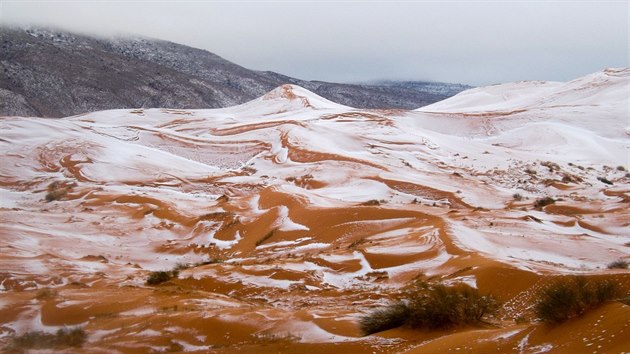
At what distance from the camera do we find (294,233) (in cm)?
1452

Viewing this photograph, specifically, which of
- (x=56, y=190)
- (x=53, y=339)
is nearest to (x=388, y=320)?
(x=53, y=339)

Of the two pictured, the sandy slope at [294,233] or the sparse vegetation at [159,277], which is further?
the sparse vegetation at [159,277]

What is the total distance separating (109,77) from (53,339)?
329 feet

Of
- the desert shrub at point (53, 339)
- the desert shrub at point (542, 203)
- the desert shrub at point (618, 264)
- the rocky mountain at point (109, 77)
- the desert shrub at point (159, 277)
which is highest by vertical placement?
the rocky mountain at point (109, 77)

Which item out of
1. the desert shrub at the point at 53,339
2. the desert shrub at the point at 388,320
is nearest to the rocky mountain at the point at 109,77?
the desert shrub at the point at 53,339

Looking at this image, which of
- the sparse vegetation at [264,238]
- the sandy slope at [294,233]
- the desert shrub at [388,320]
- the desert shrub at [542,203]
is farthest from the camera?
the desert shrub at [542,203]

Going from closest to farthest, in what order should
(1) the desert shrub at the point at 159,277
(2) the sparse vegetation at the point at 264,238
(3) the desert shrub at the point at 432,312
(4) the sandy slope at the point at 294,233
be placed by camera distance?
1. (3) the desert shrub at the point at 432,312
2. (4) the sandy slope at the point at 294,233
3. (1) the desert shrub at the point at 159,277
4. (2) the sparse vegetation at the point at 264,238

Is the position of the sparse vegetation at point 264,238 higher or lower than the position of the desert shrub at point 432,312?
lower

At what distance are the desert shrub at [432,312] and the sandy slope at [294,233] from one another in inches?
8.3

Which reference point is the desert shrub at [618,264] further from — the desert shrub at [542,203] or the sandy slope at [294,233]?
the desert shrub at [542,203]

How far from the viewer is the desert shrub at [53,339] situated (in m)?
6.63

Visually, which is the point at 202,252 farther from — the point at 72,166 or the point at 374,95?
the point at 374,95

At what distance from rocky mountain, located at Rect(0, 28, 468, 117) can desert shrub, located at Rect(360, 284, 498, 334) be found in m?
79.7

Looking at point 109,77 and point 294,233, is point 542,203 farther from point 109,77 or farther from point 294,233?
point 109,77
